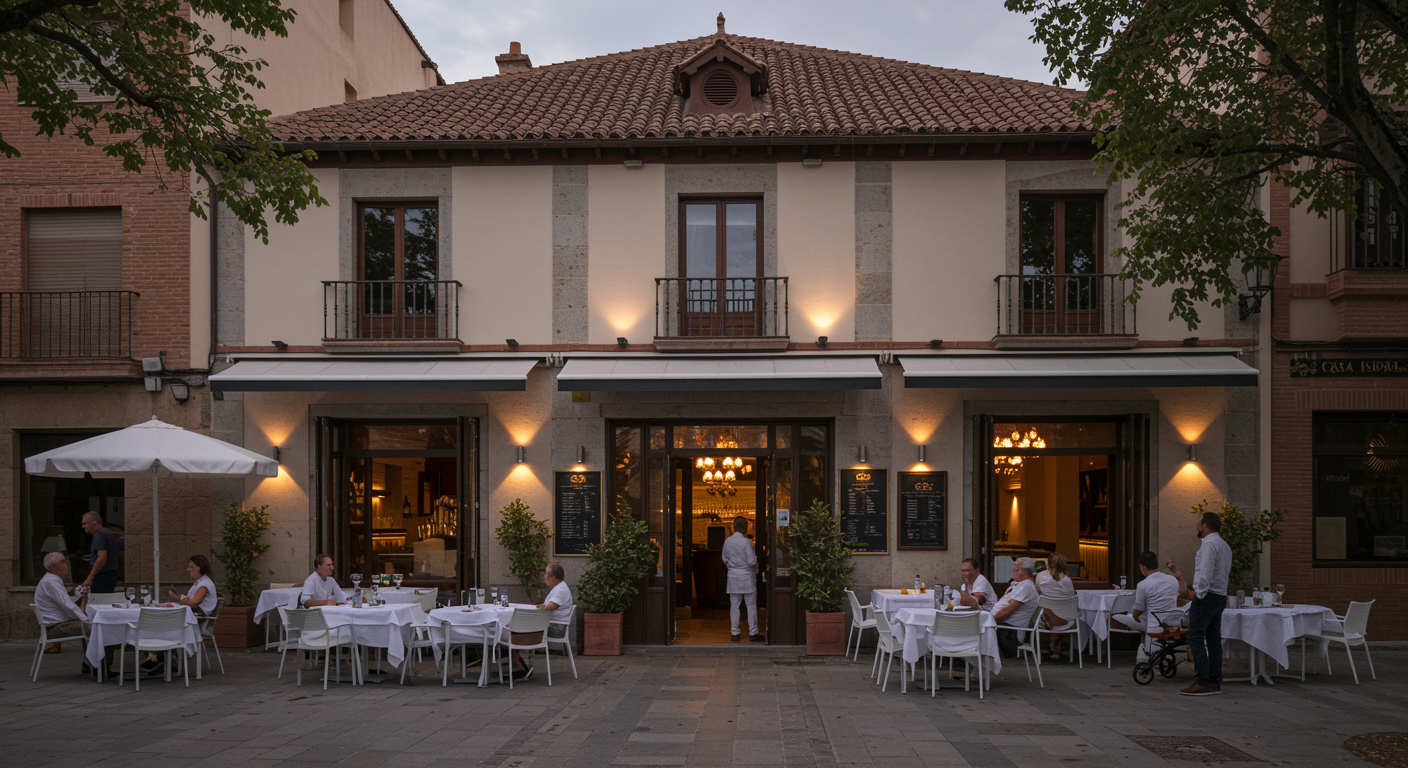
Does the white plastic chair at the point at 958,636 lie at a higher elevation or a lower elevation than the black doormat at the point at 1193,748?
higher

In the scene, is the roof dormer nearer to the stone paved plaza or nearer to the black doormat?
the stone paved plaza

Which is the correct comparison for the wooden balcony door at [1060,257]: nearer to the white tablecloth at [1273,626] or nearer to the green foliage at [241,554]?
the white tablecloth at [1273,626]

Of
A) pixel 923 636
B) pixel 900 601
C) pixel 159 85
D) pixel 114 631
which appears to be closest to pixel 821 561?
pixel 900 601

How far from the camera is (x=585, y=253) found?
505 inches

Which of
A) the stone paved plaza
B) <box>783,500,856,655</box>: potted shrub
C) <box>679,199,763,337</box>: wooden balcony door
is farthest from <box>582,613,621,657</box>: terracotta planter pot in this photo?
<box>679,199,763,337</box>: wooden balcony door

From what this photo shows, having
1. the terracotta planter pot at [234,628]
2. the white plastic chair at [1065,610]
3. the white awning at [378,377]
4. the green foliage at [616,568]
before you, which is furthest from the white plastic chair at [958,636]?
the terracotta planter pot at [234,628]

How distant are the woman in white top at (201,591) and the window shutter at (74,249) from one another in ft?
15.2

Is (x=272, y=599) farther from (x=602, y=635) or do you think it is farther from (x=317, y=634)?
(x=602, y=635)

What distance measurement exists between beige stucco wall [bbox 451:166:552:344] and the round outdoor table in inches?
184

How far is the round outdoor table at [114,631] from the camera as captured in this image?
32.2ft

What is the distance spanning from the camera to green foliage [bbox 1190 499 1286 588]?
39.0 ft

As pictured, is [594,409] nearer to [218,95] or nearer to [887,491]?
[887,491]

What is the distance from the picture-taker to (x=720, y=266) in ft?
42.3

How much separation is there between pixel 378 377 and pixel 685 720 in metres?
5.98
